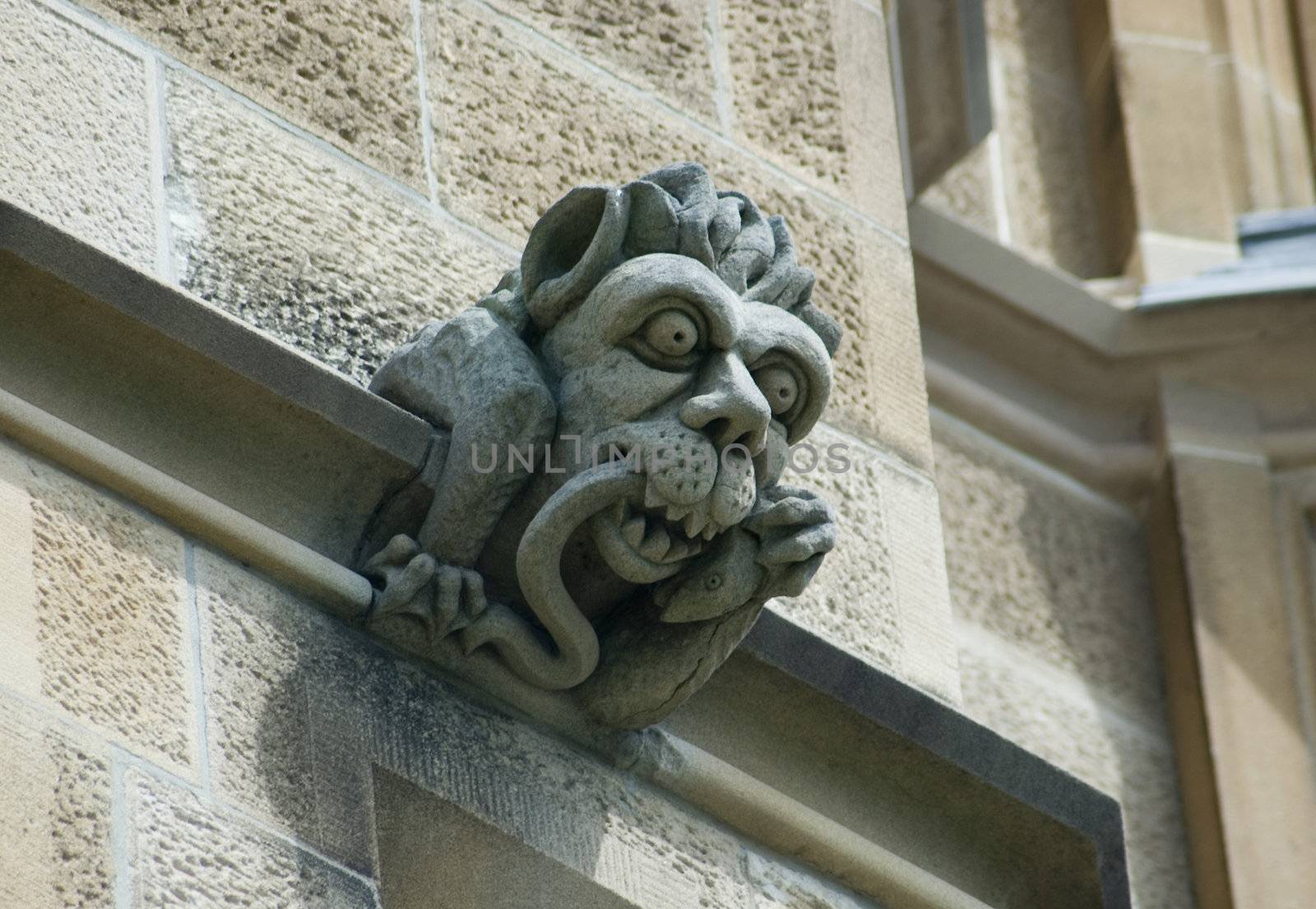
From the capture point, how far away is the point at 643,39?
3.69m

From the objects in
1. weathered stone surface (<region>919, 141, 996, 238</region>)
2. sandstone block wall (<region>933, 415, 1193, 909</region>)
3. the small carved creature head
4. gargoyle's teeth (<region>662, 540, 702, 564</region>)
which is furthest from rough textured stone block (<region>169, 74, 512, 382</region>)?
weathered stone surface (<region>919, 141, 996, 238</region>)

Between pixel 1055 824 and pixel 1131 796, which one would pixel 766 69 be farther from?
pixel 1131 796

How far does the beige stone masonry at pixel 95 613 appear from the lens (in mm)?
2580

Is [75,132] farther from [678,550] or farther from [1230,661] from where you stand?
[1230,661]

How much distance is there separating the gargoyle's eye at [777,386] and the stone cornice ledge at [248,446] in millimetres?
321

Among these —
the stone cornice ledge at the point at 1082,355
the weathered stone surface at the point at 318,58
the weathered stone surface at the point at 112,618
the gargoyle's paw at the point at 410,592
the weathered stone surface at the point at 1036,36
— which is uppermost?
the weathered stone surface at the point at 318,58

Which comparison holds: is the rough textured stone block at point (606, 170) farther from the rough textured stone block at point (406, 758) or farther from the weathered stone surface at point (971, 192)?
the weathered stone surface at point (971, 192)

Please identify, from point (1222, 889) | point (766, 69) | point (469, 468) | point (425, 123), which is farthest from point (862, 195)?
point (1222, 889)

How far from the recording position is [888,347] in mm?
3795

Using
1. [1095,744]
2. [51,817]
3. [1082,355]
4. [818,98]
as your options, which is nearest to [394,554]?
[51,817]

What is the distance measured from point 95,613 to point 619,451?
1.68 ft

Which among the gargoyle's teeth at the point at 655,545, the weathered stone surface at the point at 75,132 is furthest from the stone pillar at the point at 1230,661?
the weathered stone surface at the point at 75,132

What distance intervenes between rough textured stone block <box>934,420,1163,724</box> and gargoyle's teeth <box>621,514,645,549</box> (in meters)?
2.08

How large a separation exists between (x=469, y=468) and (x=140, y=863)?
55 centimetres
